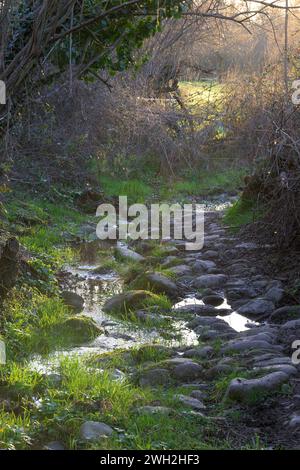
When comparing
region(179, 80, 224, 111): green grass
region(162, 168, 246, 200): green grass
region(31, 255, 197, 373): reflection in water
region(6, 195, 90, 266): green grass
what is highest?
region(179, 80, 224, 111): green grass

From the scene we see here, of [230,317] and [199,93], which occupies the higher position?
[199,93]

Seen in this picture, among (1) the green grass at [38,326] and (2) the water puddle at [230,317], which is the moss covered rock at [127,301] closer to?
(2) the water puddle at [230,317]

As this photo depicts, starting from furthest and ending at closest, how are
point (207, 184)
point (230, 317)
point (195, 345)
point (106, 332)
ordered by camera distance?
point (207, 184), point (230, 317), point (106, 332), point (195, 345)

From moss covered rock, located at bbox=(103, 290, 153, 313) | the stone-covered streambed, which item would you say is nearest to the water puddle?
the stone-covered streambed

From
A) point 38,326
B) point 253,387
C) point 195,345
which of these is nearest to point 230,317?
point 195,345

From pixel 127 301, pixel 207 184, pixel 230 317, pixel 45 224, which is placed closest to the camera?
pixel 230 317

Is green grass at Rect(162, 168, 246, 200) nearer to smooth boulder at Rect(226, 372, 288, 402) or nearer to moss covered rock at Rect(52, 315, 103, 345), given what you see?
moss covered rock at Rect(52, 315, 103, 345)

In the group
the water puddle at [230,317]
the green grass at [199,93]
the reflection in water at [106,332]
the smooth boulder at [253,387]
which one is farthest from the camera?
the green grass at [199,93]

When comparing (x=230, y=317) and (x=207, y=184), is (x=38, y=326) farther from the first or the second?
(x=207, y=184)

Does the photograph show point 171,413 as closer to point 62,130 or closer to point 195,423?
point 195,423

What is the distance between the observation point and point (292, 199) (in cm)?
758

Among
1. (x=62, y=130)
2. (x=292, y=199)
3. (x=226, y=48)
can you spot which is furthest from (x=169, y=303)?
(x=226, y=48)

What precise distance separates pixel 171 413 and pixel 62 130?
8155 mm

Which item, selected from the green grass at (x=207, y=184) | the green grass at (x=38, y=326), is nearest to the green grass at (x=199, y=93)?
the green grass at (x=207, y=184)
